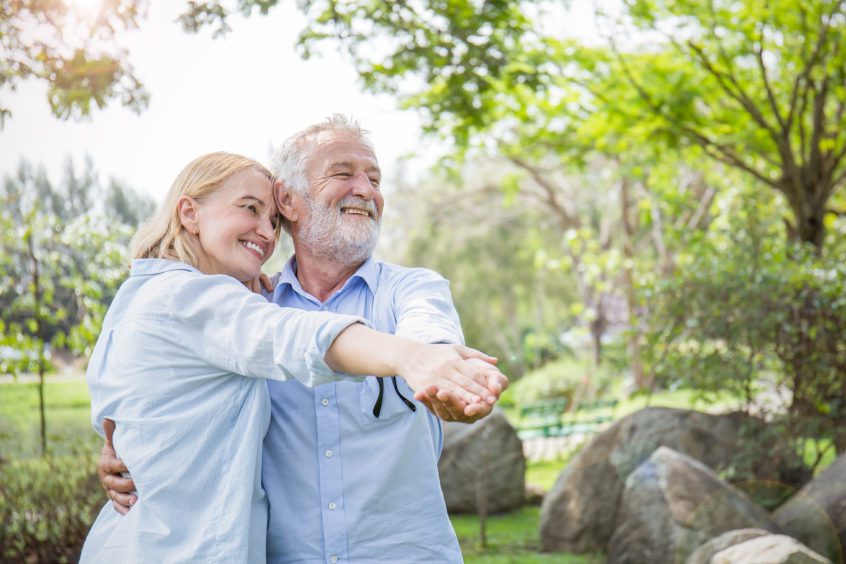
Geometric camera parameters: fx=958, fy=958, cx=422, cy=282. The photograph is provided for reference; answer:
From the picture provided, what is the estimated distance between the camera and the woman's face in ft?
6.99

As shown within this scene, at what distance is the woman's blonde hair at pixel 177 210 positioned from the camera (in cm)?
212

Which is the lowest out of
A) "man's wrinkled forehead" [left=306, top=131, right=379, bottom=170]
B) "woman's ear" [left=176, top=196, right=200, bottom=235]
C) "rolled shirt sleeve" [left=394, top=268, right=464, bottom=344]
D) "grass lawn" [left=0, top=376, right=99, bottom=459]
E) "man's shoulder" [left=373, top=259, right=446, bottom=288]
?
"grass lawn" [left=0, top=376, right=99, bottom=459]

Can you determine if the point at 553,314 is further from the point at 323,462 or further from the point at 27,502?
the point at 323,462

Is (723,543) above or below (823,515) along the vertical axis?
above

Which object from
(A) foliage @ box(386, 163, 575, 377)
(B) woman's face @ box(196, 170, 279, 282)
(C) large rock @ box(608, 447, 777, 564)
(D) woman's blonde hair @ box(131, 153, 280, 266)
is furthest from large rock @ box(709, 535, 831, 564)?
(A) foliage @ box(386, 163, 575, 377)

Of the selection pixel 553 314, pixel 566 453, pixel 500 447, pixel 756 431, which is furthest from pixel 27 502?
pixel 553 314

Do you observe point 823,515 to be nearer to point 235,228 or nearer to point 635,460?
point 635,460

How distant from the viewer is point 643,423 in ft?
24.6

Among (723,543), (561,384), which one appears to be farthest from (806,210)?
(561,384)

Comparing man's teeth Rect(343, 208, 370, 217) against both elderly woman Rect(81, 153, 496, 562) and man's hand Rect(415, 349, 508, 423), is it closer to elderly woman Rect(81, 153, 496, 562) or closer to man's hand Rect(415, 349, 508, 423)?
elderly woman Rect(81, 153, 496, 562)

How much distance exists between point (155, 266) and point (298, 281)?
56 cm

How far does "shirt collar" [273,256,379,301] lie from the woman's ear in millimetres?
404

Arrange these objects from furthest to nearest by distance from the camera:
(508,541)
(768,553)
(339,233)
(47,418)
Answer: (508,541) < (47,418) < (768,553) < (339,233)

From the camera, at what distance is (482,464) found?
8.62 m
